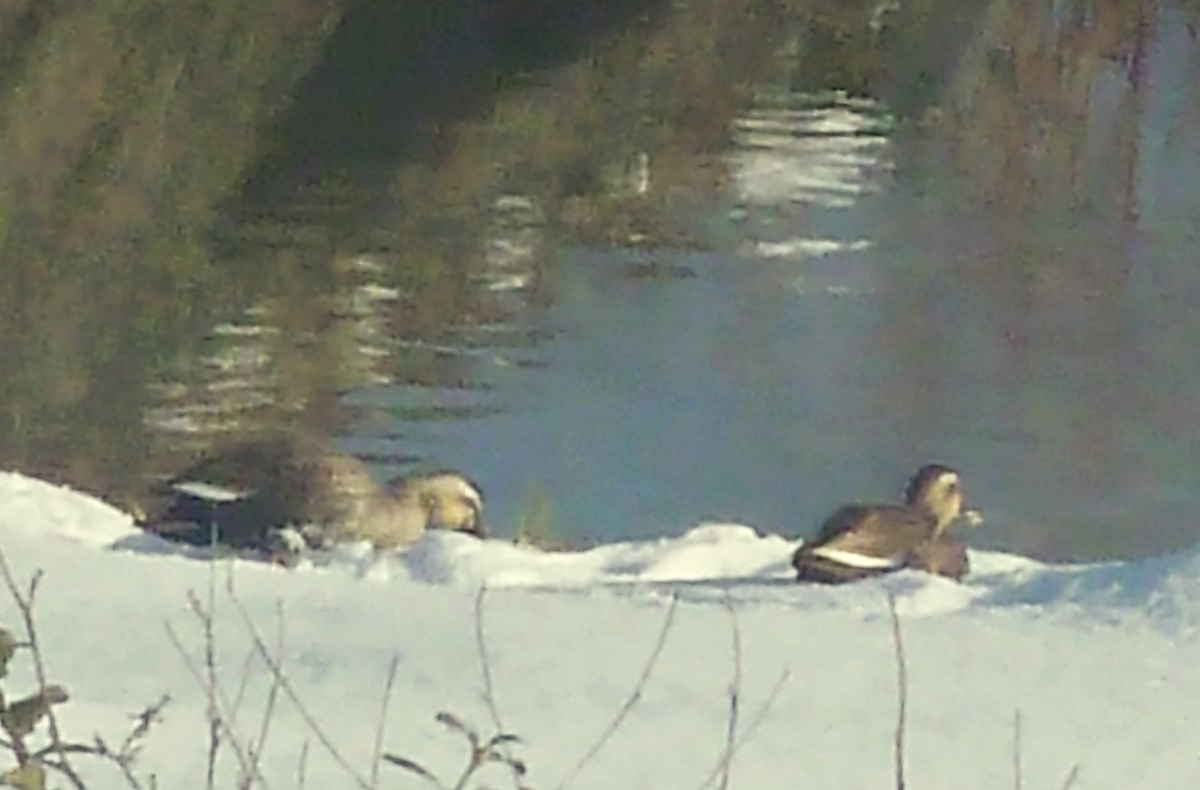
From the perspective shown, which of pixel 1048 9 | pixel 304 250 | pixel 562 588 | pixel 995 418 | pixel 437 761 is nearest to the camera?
pixel 437 761

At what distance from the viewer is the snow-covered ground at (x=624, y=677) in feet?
9.64

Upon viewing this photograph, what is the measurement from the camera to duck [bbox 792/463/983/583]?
516 cm

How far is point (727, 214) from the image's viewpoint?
1257 centimetres

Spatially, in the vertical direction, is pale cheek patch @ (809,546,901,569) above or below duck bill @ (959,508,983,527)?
above

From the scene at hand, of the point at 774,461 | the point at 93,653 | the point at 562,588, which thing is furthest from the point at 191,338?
the point at 93,653

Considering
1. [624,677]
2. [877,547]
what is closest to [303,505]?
[877,547]

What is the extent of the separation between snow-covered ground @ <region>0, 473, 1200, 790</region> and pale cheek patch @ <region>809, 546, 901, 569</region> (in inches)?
36.4

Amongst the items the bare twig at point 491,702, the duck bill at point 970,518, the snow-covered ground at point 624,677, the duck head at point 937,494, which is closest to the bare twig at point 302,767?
the snow-covered ground at point 624,677

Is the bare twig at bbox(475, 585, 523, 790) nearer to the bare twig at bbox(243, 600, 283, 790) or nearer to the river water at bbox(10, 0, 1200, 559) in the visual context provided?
the bare twig at bbox(243, 600, 283, 790)

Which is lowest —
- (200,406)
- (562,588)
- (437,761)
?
(200,406)

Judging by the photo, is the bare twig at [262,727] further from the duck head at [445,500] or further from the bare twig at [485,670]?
the duck head at [445,500]

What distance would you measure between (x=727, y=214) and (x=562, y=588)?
8061 mm

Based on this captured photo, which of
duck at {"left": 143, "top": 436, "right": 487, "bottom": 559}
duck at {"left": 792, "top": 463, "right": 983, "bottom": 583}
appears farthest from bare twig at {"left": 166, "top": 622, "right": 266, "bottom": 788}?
duck at {"left": 143, "top": 436, "right": 487, "bottom": 559}

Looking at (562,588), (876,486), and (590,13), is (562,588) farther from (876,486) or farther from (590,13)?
(590,13)
